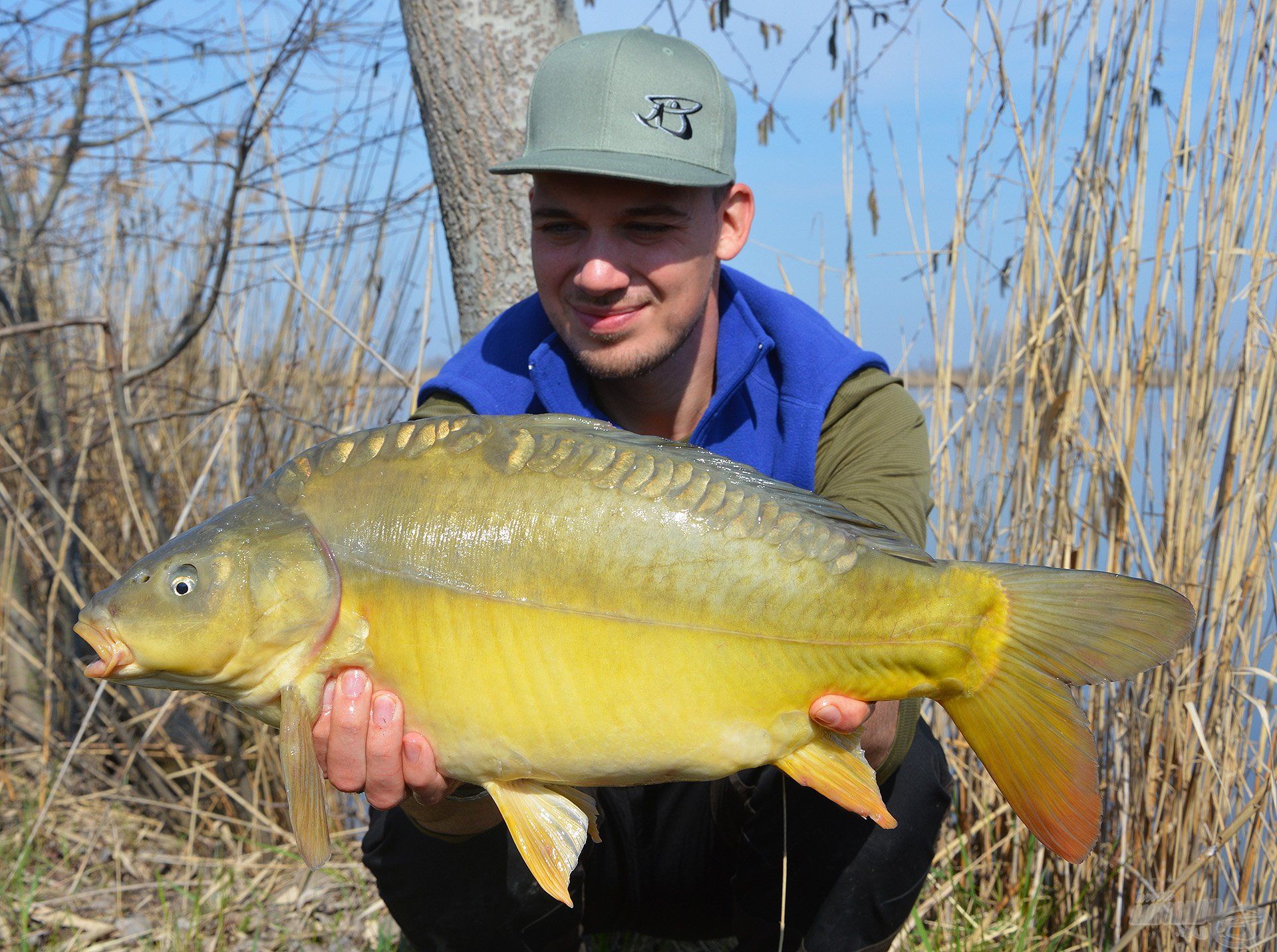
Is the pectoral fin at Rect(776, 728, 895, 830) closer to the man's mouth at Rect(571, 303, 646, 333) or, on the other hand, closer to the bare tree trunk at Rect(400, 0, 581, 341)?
the man's mouth at Rect(571, 303, 646, 333)

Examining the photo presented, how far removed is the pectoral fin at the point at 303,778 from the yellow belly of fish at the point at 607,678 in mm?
112

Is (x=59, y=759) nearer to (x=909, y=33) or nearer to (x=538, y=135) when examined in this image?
(x=538, y=135)

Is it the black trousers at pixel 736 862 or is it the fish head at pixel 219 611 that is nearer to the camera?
the fish head at pixel 219 611

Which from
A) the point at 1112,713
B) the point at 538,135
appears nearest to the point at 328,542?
the point at 538,135

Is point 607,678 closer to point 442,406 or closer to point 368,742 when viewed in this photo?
point 368,742

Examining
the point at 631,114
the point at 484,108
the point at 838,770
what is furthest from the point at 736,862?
the point at 484,108

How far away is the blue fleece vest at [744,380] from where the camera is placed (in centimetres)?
192

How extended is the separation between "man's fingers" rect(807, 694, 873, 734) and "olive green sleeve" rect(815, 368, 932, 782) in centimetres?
41

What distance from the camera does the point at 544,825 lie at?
53.7 inches

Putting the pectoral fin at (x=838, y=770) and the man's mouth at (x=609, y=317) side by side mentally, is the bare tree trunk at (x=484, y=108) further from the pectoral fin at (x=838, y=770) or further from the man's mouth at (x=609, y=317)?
the pectoral fin at (x=838, y=770)

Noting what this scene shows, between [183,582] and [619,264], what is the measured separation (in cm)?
91

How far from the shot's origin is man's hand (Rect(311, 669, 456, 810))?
1.33 metres

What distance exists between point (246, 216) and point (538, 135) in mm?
1788

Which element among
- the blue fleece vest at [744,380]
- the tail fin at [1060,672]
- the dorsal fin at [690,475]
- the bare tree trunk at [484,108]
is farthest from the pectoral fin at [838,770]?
the bare tree trunk at [484,108]
